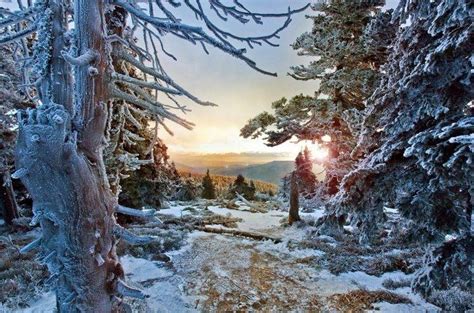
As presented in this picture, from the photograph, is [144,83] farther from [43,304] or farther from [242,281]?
[242,281]

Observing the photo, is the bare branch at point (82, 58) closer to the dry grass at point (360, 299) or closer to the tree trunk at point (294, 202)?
the dry grass at point (360, 299)

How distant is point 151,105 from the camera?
2318mm

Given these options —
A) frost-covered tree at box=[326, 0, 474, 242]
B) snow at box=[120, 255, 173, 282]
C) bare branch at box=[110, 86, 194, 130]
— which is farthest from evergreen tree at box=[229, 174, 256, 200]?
bare branch at box=[110, 86, 194, 130]

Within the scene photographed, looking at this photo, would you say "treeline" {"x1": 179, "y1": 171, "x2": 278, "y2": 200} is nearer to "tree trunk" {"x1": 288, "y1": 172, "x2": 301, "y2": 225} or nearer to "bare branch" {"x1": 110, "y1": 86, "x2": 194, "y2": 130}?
"tree trunk" {"x1": 288, "y1": 172, "x2": 301, "y2": 225}

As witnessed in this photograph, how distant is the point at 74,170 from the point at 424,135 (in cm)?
394

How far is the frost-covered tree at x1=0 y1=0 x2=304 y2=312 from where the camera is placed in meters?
2.01

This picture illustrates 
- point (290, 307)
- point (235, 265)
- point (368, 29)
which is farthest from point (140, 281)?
point (368, 29)

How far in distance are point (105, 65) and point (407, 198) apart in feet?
12.7

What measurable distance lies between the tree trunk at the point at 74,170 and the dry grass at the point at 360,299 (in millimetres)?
4438

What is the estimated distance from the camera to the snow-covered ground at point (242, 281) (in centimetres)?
518

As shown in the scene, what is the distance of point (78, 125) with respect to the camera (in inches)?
90.0

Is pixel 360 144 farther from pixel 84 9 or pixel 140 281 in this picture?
pixel 140 281

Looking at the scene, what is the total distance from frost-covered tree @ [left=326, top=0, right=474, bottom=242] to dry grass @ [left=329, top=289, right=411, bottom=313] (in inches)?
78.5

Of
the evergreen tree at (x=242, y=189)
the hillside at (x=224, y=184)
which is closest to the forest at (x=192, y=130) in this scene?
the evergreen tree at (x=242, y=189)
